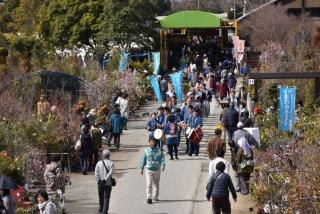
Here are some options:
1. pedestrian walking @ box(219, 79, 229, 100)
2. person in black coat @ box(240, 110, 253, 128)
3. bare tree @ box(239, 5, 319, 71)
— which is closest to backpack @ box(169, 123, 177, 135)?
person in black coat @ box(240, 110, 253, 128)

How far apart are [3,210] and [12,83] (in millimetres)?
14795

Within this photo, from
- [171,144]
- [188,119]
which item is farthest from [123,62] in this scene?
[171,144]

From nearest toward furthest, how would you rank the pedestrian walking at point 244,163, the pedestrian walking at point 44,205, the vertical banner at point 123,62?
the pedestrian walking at point 44,205 < the pedestrian walking at point 244,163 < the vertical banner at point 123,62

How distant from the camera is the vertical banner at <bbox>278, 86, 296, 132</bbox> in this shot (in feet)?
75.4

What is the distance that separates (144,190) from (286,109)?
534 centimetres

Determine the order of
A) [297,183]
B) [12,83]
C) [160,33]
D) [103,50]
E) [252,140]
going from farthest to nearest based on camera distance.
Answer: [160,33], [103,50], [12,83], [252,140], [297,183]

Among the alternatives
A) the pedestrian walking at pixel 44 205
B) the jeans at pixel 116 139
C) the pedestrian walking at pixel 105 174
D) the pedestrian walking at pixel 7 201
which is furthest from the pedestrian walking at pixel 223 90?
the pedestrian walking at pixel 44 205

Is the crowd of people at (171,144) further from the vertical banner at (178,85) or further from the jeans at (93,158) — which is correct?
the vertical banner at (178,85)

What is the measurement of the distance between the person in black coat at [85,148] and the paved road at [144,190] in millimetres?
265

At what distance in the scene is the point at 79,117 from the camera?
24859 millimetres

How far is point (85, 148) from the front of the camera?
71.3 feet

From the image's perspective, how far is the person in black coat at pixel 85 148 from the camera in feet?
71.1

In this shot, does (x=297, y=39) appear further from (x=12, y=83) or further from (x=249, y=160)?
Result: (x=249, y=160)

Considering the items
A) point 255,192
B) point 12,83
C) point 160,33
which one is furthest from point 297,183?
point 160,33
